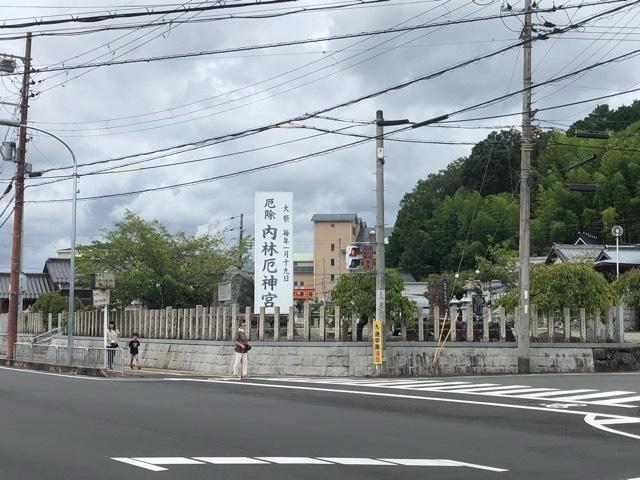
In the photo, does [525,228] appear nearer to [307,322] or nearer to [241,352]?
[307,322]

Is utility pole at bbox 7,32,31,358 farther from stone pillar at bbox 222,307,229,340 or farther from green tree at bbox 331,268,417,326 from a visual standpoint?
green tree at bbox 331,268,417,326

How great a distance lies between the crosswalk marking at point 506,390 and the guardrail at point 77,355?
7.43 m

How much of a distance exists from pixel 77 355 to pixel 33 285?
37686 millimetres

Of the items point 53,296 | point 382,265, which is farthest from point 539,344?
point 53,296

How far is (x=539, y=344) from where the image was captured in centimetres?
2680

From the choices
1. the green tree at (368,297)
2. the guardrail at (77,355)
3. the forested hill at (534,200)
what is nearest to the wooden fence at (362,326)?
the green tree at (368,297)

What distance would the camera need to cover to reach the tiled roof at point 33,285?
6438cm

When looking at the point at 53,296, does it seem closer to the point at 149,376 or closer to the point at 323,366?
the point at 149,376

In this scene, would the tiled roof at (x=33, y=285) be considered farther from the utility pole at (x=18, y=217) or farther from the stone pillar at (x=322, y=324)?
the stone pillar at (x=322, y=324)

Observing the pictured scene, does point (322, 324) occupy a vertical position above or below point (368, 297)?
below

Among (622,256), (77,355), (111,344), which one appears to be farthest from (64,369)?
(622,256)

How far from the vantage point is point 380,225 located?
2475 cm

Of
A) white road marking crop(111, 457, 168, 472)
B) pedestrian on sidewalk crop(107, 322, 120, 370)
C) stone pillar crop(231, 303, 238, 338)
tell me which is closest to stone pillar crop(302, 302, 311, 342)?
stone pillar crop(231, 303, 238, 338)

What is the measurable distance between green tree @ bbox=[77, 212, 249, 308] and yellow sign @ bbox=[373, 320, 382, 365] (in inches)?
685
